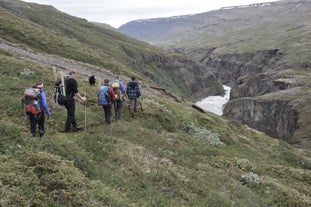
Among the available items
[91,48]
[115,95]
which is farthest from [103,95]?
[91,48]

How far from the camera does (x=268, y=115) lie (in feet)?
272

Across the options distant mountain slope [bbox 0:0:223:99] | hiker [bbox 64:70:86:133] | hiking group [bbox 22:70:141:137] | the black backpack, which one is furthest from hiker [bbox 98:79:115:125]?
distant mountain slope [bbox 0:0:223:99]

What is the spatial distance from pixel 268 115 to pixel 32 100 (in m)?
74.4

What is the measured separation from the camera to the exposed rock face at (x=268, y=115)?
73.1 meters

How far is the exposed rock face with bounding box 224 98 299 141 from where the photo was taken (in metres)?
73.1

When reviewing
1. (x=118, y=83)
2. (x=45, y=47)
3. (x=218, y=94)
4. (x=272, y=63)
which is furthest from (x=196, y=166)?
(x=272, y=63)

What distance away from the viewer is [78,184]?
11.8 metres

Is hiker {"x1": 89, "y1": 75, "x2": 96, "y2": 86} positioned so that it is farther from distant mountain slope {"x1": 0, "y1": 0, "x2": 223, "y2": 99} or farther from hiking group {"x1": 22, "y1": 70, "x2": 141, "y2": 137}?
distant mountain slope {"x1": 0, "y1": 0, "x2": 223, "y2": 99}

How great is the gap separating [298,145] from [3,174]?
52242 millimetres

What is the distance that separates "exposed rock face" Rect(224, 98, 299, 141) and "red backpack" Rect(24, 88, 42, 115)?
61.1 m

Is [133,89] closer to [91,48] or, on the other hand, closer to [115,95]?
[115,95]

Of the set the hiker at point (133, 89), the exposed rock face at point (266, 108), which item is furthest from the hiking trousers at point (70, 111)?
the exposed rock face at point (266, 108)

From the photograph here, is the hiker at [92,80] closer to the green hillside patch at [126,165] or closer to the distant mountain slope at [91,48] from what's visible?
the green hillside patch at [126,165]

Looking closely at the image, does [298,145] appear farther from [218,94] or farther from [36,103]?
[218,94]
